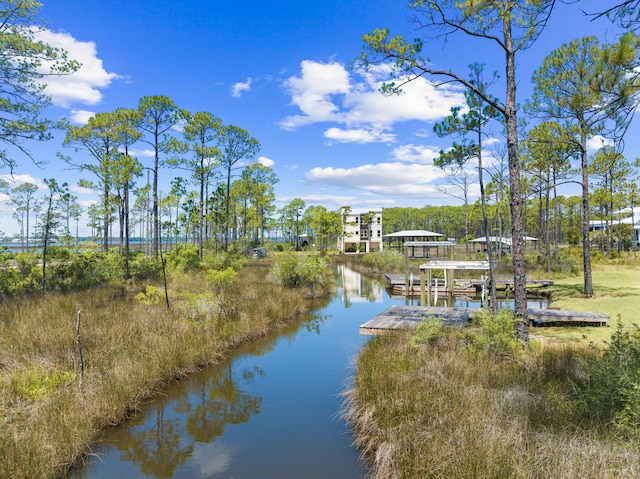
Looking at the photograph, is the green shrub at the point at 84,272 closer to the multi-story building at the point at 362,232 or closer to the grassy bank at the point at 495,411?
the grassy bank at the point at 495,411

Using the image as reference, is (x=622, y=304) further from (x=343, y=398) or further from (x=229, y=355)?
(x=229, y=355)

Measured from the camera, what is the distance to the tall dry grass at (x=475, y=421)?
3.06 metres

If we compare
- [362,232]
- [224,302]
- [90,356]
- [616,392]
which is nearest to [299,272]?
[224,302]

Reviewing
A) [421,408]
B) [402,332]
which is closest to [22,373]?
[421,408]

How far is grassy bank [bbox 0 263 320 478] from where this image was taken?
4.13m

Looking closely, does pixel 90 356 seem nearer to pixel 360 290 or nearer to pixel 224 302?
pixel 224 302

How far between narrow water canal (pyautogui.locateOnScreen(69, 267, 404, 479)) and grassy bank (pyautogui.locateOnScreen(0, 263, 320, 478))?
1.27 ft

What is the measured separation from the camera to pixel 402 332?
26.6 feet

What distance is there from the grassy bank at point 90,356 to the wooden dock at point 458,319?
3481 millimetres

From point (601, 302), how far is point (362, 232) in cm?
4252

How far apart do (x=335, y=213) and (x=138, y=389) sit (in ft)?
145

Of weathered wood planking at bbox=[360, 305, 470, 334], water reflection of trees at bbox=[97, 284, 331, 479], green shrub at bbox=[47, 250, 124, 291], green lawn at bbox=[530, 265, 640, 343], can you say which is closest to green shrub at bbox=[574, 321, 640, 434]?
green lawn at bbox=[530, 265, 640, 343]

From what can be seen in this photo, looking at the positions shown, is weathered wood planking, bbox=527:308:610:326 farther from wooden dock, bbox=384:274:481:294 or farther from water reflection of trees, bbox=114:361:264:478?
wooden dock, bbox=384:274:481:294

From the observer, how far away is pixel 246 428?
5426mm
